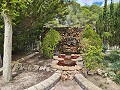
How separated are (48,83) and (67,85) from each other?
2.33 ft

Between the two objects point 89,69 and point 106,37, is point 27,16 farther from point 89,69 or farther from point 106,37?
point 106,37

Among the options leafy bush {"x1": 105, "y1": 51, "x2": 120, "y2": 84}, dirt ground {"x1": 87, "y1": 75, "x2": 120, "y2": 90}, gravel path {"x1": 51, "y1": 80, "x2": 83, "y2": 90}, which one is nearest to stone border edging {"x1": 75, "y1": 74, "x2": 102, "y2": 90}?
gravel path {"x1": 51, "y1": 80, "x2": 83, "y2": 90}

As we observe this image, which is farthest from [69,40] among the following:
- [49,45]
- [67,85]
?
[67,85]

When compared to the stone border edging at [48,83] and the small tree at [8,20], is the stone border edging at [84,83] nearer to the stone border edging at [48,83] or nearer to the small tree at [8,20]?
the stone border edging at [48,83]

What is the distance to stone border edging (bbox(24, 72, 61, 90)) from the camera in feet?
17.8

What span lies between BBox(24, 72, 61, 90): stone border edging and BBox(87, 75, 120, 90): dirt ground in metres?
1.16

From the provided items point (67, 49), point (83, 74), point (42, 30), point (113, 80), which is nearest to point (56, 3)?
point (42, 30)

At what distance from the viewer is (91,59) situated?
6.58 m

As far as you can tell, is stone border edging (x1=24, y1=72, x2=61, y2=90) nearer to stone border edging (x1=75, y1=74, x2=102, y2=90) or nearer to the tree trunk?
stone border edging (x1=75, y1=74, x2=102, y2=90)

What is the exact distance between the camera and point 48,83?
5816mm

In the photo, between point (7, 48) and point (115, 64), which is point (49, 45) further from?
point (7, 48)

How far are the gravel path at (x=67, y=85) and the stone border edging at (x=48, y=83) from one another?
0.14 metres

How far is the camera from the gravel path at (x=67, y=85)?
5918 millimetres

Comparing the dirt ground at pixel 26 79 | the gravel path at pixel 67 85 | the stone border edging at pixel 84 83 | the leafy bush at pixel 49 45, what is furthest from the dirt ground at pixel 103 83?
the leafy bush at pixel 49 45
